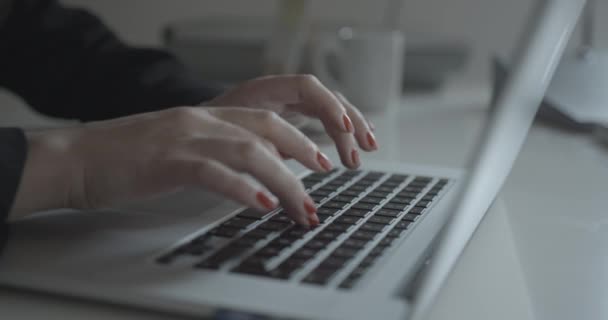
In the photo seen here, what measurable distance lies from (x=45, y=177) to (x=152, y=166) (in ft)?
0.24

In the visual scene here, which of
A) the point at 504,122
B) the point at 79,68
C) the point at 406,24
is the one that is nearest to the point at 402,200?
the point at 504,122

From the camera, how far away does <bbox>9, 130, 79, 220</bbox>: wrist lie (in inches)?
17.1

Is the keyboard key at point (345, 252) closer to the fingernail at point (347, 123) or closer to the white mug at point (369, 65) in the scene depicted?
the fingernail at point (347, 123)

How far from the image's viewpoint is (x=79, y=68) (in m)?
1.01

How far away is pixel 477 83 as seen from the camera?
176 centimetres

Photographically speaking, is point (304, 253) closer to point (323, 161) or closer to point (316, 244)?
point (316, 244)

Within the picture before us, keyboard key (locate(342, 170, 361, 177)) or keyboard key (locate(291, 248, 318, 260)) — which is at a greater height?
keyboard key (locate(291, 248, 318, 260))

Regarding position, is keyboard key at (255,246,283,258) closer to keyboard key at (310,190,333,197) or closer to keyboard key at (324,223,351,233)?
keyboard key at (324,223,351,233)

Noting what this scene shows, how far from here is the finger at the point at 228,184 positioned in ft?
1.38

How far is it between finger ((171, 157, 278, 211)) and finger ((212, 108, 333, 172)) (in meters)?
0.07

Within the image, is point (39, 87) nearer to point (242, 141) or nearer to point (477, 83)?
point (242, 141)

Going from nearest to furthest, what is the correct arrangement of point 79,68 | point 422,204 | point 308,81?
point 422,204
point 308,81
point 79,68

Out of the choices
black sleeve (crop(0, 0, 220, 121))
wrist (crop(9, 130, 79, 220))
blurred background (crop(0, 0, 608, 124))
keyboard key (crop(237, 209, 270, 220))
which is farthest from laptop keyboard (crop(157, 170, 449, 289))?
blurred background (crop(0, 0, 608, 124))

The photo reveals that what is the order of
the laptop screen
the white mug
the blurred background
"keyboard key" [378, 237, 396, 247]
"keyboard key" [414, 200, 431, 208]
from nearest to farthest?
the laptop screen, "keyboard key" [378, 237, 396, 247], "keyboard key" [414, 200, 431, 208], the white mug, the blurred background
